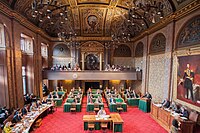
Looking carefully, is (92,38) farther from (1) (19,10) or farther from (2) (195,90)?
(2) (195,90)

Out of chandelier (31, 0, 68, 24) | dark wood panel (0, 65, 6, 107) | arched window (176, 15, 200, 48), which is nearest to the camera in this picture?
chandelier (31, 0, 68, 24)

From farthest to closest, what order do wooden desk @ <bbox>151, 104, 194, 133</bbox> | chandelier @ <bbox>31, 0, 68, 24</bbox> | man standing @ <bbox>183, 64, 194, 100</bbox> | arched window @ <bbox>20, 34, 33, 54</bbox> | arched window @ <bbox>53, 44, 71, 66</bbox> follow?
1. arched window @ <bbox>53, 44, 71, 66</bbox>
2. arched window @ <bbox>20, 34, 33, 54</bbox>
3. man standing @ <bbox>183, 64, 194, 100</bbox>
4. wooden desk @ <bbox>151, 104, 194, 133</bbox>
5. chandelier @ <bbox>31, 0, 68, 24</bbox>

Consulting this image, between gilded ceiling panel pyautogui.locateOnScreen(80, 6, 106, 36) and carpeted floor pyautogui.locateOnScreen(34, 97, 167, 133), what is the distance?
11155 mm

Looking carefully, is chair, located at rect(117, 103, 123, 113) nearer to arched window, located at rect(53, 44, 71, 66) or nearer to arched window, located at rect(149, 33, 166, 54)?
arched window, located at rect(149, 33, 166, 54)

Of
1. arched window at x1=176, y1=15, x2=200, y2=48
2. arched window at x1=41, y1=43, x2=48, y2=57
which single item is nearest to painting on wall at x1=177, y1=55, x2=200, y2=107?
arched window at x1=176, y1=15, x2=200, y2=48

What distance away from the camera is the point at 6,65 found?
8750 mm

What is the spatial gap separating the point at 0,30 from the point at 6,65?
234 cm

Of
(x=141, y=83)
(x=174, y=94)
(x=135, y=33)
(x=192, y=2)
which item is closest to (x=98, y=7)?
(x=135, y=33)

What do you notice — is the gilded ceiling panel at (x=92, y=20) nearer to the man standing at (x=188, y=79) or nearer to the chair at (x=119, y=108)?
the chair at (x=119, y=108)

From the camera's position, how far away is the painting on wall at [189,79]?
732 cm

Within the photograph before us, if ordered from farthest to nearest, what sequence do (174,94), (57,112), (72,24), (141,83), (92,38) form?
(92,38), (72,24), (141,83), (57,112), (174,94)

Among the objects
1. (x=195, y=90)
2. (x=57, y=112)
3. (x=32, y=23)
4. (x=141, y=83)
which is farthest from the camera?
(x=141, y=83)

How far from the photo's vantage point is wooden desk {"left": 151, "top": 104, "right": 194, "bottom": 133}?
6.76m

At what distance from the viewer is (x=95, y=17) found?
52.7 ft
